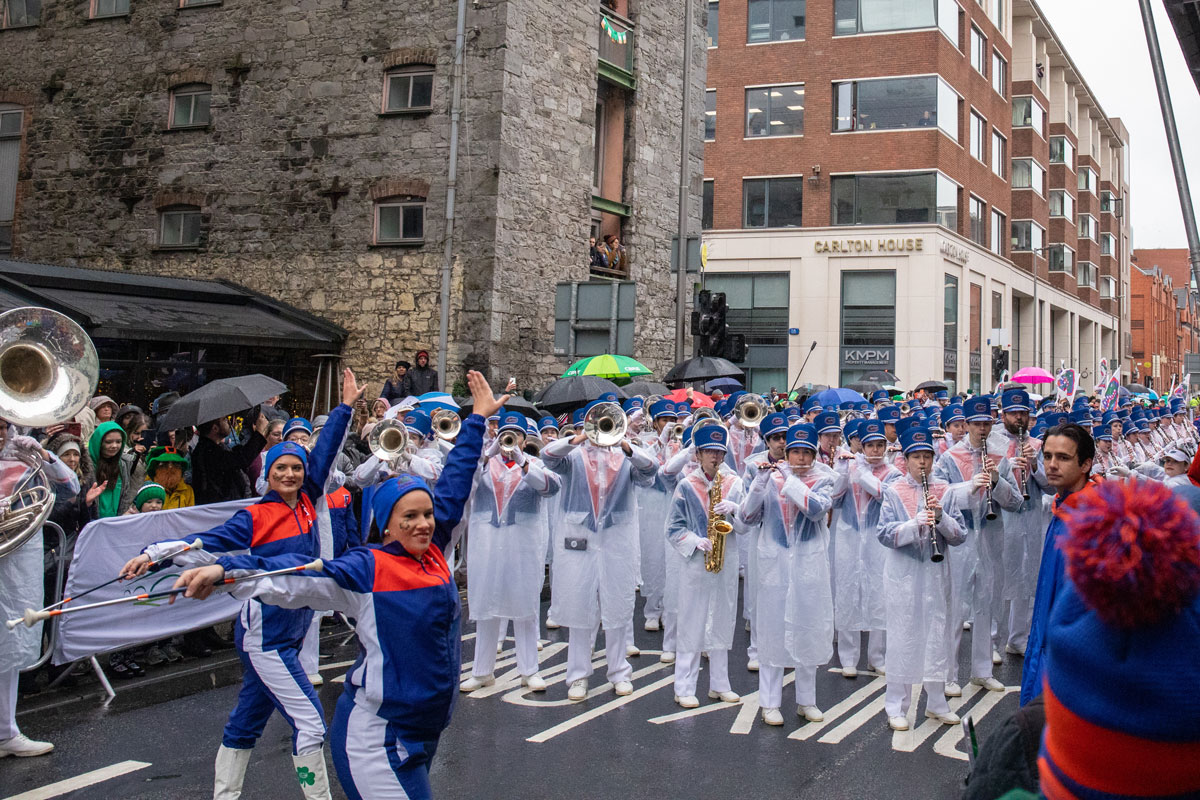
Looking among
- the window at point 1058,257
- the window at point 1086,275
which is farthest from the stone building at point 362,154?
the window at point 1086,275

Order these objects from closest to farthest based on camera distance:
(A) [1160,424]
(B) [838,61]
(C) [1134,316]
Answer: (A) [1160,424], (B) [838,61], (C) [1134,316]

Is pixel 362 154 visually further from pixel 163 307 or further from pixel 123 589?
pixel 123 589

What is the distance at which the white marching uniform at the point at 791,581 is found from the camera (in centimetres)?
761

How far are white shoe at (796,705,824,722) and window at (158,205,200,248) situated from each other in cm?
1756

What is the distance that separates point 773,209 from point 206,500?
29.7 meters

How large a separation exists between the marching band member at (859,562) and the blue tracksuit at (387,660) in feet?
17.3

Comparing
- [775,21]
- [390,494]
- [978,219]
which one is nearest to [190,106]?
[390,494]

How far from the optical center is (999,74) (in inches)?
1672

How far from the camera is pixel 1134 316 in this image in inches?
3893

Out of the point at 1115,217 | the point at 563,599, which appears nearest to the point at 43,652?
the point at 563,599

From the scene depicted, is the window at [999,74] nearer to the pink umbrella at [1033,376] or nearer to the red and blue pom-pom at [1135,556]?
the pink umbrella at [1033,376]

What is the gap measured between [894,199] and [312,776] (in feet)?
109

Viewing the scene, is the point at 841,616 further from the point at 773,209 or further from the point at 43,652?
the point at 773,209

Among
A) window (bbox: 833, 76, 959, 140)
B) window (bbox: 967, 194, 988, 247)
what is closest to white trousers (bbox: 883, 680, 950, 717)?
window (bbox: 833, 76, 959, 140)
